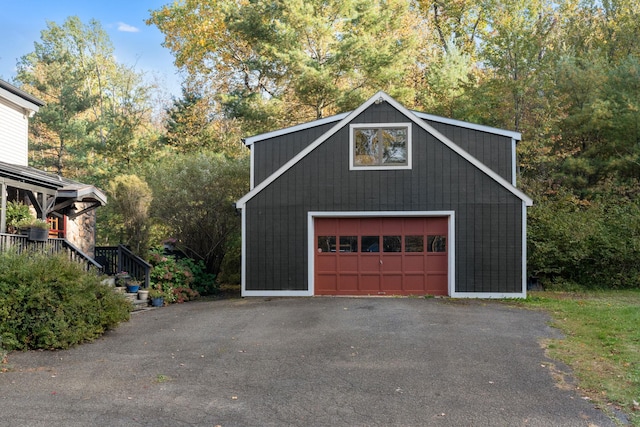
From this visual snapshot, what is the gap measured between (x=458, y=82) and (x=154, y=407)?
23.8m

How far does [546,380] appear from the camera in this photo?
7145mm

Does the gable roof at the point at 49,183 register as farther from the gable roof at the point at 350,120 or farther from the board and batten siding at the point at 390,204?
the board and batten siding at the point at 390,204

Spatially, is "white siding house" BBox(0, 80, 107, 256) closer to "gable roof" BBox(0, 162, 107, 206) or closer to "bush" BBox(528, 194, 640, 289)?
"gable roof" BBox(0, 162, 107, 206)

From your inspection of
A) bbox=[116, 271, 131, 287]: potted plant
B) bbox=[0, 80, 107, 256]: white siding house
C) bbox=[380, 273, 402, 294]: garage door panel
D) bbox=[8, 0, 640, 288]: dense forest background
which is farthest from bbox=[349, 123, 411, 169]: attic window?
bbox=[0, 80, 107, 256]: white siding house

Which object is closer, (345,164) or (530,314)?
(530,314)

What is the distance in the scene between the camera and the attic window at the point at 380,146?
54.9ft

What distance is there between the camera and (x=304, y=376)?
24.2 ft

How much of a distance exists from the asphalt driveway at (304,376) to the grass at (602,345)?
1.03 feet

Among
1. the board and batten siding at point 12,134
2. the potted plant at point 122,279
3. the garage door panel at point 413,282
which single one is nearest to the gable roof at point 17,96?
the board and batten siding at point 12,134

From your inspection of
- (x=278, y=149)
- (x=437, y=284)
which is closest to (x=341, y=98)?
(x=278, y=149)

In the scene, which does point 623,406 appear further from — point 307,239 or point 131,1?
point 131,1

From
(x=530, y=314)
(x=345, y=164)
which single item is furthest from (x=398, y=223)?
(x=530, y=314)

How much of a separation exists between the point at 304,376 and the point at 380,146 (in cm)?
1053

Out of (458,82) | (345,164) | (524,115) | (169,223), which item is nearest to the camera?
(345,164)
